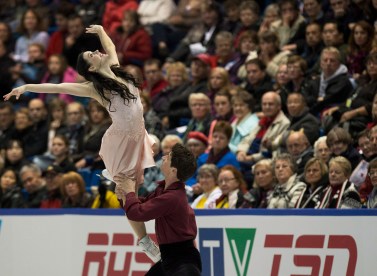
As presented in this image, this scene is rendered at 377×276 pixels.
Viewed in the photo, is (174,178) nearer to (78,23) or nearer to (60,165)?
(60,165)

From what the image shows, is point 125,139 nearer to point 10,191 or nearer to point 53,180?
point 53,180

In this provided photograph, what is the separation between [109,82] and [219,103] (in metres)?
4.42

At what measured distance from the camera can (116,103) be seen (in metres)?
7.91

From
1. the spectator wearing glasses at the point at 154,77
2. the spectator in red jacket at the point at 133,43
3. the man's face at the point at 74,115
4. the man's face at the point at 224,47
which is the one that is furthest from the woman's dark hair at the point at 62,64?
the man's face at the point at 224,47

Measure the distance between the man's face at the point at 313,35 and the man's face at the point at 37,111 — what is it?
12.6ft

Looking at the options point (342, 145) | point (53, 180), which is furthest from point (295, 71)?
point (53, 180)

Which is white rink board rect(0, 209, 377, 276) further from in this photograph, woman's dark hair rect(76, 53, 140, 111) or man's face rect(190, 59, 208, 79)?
man's face rect(190, 59, 208, 79)

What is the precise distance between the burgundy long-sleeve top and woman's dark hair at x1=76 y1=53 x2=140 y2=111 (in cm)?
77

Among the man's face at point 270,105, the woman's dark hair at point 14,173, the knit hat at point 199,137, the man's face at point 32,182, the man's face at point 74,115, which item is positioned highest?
the man's face at point 270,105

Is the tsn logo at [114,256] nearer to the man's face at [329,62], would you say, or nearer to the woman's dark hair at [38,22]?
the man's face at [329,62]

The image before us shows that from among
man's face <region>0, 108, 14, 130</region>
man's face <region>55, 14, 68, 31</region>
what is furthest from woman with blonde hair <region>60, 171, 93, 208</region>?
man's face <region>55, 14, 68, 31</region>

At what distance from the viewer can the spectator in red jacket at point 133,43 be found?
47.8 feet

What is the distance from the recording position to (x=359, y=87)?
36.7 feet

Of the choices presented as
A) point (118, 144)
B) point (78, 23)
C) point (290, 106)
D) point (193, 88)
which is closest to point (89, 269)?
point (118, 144)
